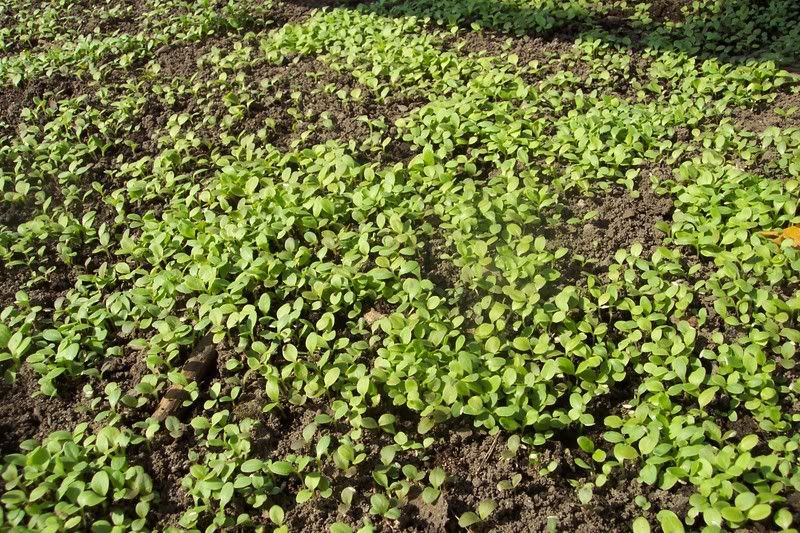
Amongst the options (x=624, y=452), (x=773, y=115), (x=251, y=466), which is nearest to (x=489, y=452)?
(x=624, y=452)

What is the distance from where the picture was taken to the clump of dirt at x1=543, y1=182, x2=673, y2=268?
3.31 metres

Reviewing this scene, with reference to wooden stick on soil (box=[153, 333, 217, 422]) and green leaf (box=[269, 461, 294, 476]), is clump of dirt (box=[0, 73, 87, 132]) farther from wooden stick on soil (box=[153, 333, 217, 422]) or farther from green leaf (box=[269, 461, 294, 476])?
green leaf (box=[269, 461, 294, 476])

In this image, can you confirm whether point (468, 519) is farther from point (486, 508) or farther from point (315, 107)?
point (315, 107)

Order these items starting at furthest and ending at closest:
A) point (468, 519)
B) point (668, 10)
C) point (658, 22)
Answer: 1. point (668, 10)
2. point (658, 22)
3. point (468, 519)

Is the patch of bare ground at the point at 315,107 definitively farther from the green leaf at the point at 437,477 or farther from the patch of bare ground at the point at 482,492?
the green leaf at the point at 437,477

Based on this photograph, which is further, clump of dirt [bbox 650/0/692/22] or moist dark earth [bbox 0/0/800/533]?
clump of dirt [bbox 650/0/692/22]

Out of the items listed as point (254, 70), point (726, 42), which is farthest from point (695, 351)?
point (254, 70)

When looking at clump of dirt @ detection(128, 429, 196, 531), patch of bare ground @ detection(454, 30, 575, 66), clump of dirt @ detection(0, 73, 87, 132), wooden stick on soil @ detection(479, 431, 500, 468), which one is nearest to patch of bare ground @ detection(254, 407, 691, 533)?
wooden stick on soil @ detection(479, 431, 500, 468)

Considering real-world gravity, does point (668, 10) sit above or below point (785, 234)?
above

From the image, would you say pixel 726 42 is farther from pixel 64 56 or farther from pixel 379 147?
pixel 64 56

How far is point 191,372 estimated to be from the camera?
290 centimetres

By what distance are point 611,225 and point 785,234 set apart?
75 cm

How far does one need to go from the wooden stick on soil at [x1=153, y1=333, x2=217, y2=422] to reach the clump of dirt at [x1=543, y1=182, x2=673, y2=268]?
1.60 meters

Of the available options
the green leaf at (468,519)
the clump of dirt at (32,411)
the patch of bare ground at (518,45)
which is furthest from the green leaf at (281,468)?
the patch of bare ground at (518,45)
